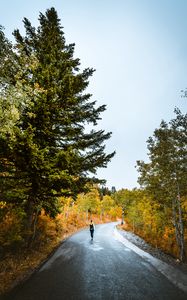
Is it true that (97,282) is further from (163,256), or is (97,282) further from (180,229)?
(180,229)

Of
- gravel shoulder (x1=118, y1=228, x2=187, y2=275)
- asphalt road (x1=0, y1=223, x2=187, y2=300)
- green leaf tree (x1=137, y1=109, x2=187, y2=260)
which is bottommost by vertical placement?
gravel shoulder (x1=118, y1=228, x2=187, y2=275)

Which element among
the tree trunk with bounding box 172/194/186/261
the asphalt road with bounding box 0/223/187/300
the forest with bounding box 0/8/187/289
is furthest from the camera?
the tree trunk with bounding box 172/194/186/261

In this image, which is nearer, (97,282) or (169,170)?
(97,282)

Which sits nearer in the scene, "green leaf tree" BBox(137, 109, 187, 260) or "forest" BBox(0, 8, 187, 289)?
"forest" BBox(0, 8, 187, 289)

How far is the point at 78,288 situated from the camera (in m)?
7.20

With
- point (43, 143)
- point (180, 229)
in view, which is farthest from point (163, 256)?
point (43, 143)

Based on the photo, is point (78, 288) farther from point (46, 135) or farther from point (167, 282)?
point (46, 135)

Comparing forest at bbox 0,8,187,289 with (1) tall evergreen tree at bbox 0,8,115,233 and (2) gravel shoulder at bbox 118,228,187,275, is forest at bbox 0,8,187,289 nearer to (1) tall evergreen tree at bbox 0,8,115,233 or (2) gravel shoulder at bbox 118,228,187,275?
(1) tall evergreen tree at bbox 0,8,115,233

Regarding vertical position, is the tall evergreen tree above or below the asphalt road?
above

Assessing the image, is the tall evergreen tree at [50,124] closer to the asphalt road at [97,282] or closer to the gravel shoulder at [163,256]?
the asphalt road at [97,282]

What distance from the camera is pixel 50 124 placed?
10930 millimetres

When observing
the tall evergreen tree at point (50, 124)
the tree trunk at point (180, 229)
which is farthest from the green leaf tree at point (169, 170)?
the tall evergreen tree at point (50, 124)

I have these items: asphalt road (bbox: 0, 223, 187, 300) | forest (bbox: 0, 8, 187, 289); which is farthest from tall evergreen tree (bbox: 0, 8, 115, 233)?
asphalt road (bbox: 0, 223, 187, 300)

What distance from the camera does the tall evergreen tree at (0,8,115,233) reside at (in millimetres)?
9195
